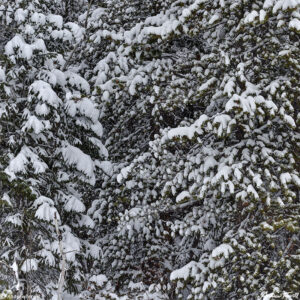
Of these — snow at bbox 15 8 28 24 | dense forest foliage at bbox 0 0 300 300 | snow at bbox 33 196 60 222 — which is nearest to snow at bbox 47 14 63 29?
dense forest foliage at bbox 0 0 300 300

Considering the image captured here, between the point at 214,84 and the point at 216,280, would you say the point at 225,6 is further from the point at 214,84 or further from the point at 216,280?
the point at 216,280

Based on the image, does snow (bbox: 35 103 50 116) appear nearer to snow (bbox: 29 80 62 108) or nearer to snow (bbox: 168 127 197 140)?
snow (bbox: 29 80 62 108)

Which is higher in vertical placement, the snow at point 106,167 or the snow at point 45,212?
the snow at point 45,212

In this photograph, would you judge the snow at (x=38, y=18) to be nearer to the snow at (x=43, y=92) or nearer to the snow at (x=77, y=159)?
the snow at (x=43, y=92)

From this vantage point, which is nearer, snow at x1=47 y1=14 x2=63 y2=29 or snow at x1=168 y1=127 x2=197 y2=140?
snow at x1=168 y1=127 x2=197 y2=140

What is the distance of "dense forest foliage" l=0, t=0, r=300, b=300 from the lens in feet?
24.9

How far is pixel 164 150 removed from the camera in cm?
920

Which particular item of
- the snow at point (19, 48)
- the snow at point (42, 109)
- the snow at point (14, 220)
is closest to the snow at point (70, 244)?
the snow at point (14, 220)

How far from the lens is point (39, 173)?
9180 mm

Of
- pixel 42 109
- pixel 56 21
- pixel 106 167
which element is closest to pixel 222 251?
pixel 42 109

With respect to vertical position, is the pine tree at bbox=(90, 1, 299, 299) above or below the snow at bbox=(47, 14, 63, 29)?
below

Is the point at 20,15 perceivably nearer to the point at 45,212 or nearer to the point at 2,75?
the point at 2,75

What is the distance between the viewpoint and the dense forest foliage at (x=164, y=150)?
7582mm

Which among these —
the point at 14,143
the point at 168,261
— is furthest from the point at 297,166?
the point at 14,143
